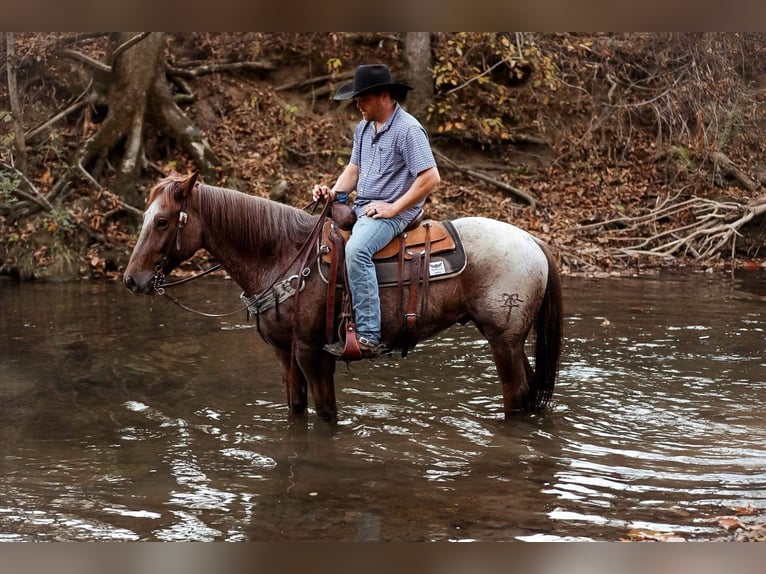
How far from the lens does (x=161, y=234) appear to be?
5426 millimetres

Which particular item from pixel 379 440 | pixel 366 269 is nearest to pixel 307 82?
pixel 366 269

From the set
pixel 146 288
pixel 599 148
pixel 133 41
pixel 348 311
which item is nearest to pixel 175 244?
pixel 146 288

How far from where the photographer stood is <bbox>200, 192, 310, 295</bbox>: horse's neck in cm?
567

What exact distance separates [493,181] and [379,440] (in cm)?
1100

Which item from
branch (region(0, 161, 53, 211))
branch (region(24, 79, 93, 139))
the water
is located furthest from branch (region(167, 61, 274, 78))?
the water

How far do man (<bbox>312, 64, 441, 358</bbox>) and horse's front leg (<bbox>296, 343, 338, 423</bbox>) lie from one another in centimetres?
22

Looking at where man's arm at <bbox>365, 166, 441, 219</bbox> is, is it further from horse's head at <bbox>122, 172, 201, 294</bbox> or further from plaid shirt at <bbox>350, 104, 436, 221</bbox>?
horse's head at <bbox>122, 172, 201, 294</bbox>

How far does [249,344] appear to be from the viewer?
29.3 feet

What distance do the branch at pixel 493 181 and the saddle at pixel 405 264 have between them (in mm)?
10088

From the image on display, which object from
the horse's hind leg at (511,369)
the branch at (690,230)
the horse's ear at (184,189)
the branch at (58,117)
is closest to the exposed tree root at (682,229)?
the branch at (690,230)

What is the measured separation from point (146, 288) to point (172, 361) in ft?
9.35

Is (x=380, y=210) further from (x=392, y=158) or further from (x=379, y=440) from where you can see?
(x=379, y=440)

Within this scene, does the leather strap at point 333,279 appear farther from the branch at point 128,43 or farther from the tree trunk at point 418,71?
the tree trunk at point 418,71
